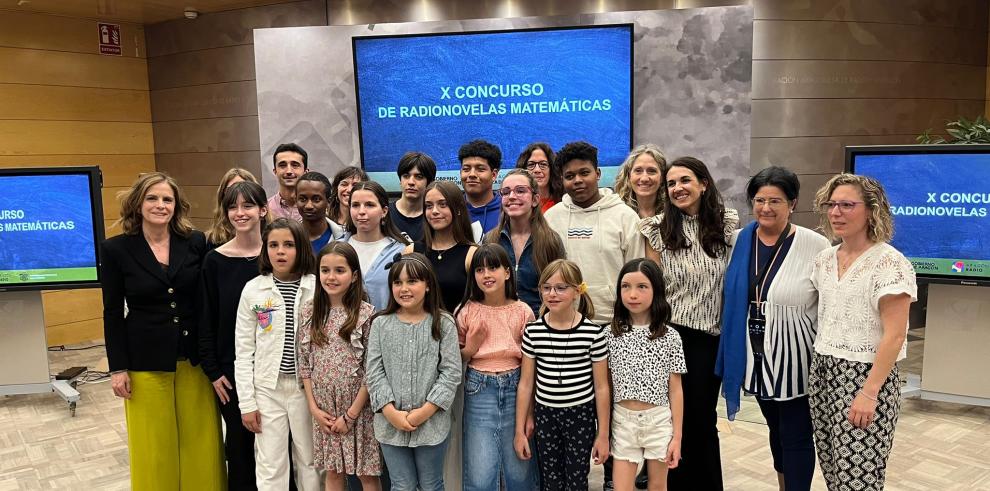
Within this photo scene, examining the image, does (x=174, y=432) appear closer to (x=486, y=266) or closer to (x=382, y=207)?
(x=382, y=207)

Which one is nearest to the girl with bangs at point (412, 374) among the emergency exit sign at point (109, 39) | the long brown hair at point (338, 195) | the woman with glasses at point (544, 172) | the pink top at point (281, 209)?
the long brown hair at point (338, 195)

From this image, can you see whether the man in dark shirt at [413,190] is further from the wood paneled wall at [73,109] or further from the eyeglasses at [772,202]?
the wood paneled wall at [73,109]

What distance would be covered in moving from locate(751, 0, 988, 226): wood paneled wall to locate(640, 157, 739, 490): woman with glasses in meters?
3.99

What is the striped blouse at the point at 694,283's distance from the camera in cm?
283

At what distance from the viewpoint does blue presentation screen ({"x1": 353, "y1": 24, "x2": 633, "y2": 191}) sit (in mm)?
5738

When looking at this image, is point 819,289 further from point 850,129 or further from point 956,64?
point 956,64

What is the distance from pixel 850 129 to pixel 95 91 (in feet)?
26.1

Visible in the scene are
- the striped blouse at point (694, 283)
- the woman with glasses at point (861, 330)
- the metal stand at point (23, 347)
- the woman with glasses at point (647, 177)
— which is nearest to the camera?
the woman with glasses at point (861, 330)

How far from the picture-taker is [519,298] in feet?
9.65

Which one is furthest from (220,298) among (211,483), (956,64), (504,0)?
(956,64)

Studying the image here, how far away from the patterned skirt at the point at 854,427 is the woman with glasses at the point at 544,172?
6.06ft

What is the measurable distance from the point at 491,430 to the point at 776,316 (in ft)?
4.07

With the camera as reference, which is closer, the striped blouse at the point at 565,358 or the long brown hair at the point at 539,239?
the striped blouse at the point at 565,358

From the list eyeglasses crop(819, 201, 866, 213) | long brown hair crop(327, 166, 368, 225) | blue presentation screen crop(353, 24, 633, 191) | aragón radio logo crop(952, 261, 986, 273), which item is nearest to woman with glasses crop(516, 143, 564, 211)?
long brown hair crop(327, 166, 368, 225)
